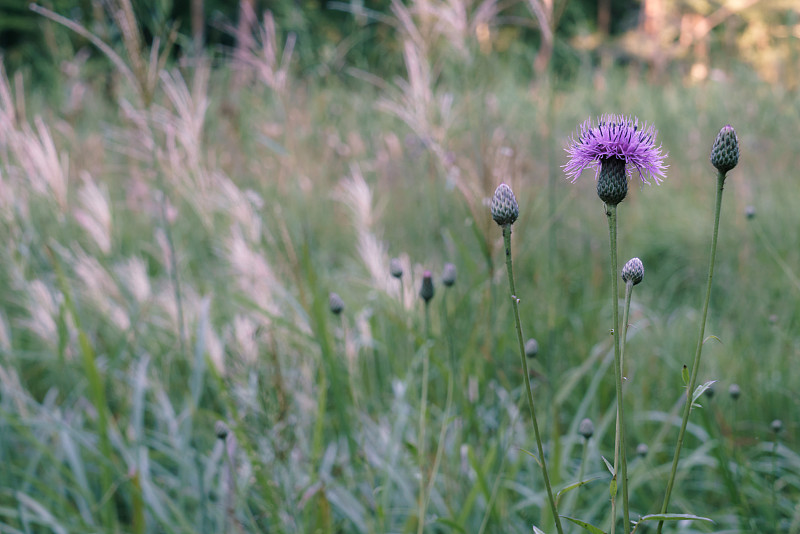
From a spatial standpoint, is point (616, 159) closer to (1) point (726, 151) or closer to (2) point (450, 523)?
(1) point (726, 151)

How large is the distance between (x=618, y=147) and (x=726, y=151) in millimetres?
127

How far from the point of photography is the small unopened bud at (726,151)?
734mm

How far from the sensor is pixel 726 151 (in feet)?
2.41

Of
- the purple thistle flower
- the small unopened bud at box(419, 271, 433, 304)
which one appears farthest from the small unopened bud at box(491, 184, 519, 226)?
the small unopened bud at box(419, 271, 433, 304)

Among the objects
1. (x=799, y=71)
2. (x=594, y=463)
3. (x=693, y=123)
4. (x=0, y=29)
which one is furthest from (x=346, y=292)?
(x=0, y=29)

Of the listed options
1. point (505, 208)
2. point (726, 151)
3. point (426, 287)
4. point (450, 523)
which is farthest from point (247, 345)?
point (726, 151)

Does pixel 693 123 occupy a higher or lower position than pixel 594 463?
higher

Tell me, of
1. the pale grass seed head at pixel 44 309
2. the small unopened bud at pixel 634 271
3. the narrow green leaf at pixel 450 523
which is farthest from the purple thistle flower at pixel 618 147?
the pale grass seed head at pixel 44 309

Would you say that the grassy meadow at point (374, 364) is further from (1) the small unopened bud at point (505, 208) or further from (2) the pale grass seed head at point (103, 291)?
(1) the small unopened bud at point (505, 208)

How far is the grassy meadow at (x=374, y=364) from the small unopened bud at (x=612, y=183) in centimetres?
35

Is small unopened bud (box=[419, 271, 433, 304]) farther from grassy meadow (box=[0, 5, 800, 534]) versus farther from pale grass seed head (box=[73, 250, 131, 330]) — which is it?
pale grass seed head (box=[73, 250, 131, 330])

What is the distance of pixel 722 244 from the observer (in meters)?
3.25

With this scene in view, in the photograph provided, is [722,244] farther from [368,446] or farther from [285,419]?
[285,419]

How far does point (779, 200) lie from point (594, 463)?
251 centimetres
